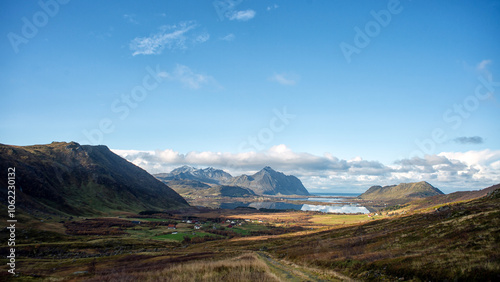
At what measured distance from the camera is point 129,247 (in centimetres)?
7875

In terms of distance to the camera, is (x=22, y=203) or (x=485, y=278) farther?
(x=22, y=203)

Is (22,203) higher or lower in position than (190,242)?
higher

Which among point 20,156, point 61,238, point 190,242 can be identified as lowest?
point 190,242

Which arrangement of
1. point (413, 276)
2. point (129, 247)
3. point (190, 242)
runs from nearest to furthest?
point (413, 276) < point (129, 247) < point (190, 242)

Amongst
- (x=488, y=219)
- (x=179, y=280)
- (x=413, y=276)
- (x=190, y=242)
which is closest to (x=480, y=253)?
(x=413, y=276)

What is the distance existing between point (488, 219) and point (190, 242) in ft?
304

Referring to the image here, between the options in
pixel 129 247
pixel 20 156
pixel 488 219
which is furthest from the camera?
pixel 20 156

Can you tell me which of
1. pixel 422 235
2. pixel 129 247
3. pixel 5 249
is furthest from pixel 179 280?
pixel 129 247

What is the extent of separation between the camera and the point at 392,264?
26422mm

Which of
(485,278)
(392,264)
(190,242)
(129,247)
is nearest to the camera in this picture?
(485,278)

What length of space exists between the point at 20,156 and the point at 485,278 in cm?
23659

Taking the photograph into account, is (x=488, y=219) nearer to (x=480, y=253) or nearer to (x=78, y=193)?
(x=480, y=253)

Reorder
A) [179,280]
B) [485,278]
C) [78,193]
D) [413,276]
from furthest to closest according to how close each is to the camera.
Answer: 1. [78,193]
2. [413,276]
3. [179,280]
4. [485,278]

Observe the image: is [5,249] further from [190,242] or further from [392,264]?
[392,264]
